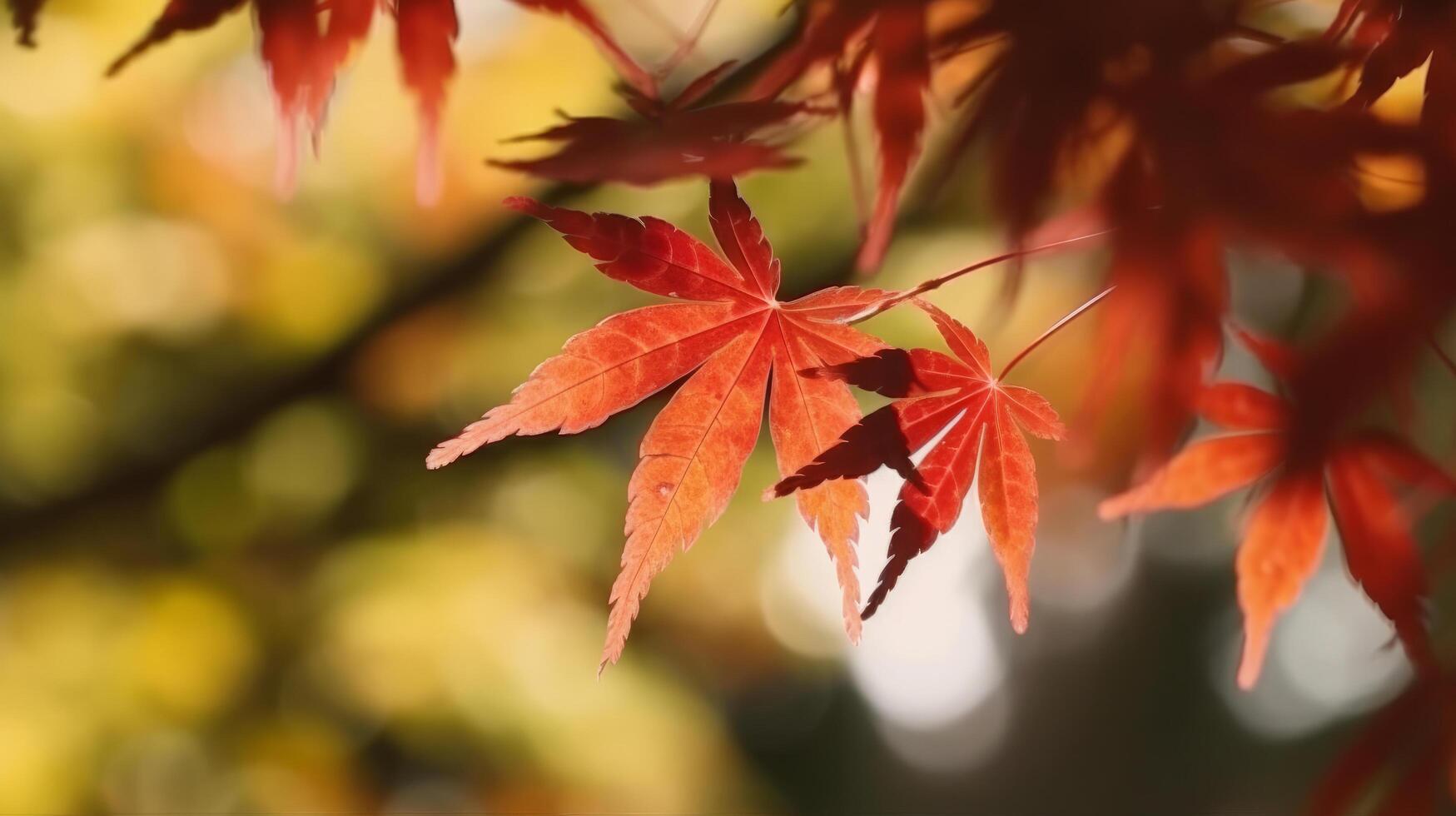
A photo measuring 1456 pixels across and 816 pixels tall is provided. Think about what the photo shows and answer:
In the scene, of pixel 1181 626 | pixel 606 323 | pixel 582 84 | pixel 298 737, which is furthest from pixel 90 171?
pixel 1181 626

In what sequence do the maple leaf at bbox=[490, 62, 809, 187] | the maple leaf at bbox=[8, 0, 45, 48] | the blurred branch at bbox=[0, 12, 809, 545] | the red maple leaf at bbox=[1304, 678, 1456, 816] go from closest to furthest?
the maple leaf at bbox=[490, 62, 809, 187]
the maple leaf at bbox=[8, 0, 45, 48]
the red maple leaf at bbox=[1304, 678, 1456, 816]
the blurred branch at bbox=[0, 12, 809, 545]

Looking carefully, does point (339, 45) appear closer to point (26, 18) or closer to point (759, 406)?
point (26, 18)

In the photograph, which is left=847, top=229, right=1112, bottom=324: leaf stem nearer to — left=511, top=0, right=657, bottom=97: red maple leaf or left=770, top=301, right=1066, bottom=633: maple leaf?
left=770, top=301, right=1066, bottom=633: maple leaf

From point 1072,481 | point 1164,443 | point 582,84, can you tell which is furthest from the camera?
point 1072,481

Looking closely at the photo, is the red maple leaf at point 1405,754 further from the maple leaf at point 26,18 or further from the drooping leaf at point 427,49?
the maple leaf at point 26,18

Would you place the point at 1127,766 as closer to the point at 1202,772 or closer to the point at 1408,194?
the point at 1202,772

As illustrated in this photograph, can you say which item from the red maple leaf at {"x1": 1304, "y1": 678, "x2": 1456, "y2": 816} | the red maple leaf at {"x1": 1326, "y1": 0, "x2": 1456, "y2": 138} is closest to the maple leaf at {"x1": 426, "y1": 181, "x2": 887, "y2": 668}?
the red maple leaf at {"x1": 1326, "y1": 0, "x2": 1456, "y2": 138}
